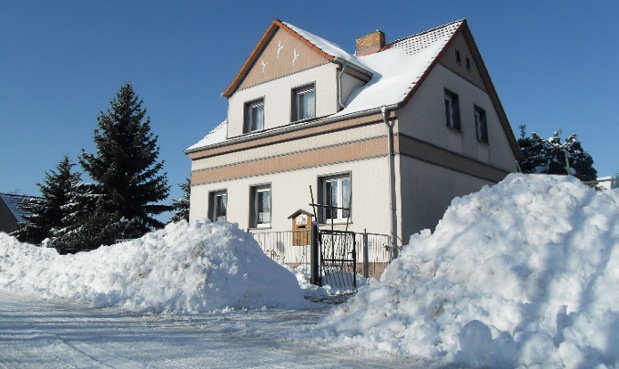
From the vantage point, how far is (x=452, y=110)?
16859mm

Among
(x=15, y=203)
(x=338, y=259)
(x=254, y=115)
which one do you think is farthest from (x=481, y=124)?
(x=15, y=203)

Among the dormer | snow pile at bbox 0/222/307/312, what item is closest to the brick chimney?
the dormer

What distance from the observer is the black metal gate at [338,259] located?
11703 millimetres

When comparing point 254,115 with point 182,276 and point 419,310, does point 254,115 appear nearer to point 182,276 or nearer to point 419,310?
point 182,276

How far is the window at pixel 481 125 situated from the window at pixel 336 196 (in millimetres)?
6460

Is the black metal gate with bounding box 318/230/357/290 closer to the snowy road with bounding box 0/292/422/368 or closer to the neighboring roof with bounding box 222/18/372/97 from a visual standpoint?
the snowy road with bounding box 0/292/422/368

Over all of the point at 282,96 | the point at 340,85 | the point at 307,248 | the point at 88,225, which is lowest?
the point at 307,248

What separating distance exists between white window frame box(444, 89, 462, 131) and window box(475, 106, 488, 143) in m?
1.66

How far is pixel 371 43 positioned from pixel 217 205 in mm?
9268

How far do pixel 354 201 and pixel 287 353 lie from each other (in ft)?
32.0

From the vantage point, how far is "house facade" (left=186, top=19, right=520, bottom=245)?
1380 cm

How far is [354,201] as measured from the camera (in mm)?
14109

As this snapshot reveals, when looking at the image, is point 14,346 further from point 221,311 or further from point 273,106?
point 273,106

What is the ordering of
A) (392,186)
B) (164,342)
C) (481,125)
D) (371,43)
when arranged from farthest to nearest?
(371,43) < (481,125) < (392,186) < (164,342)
